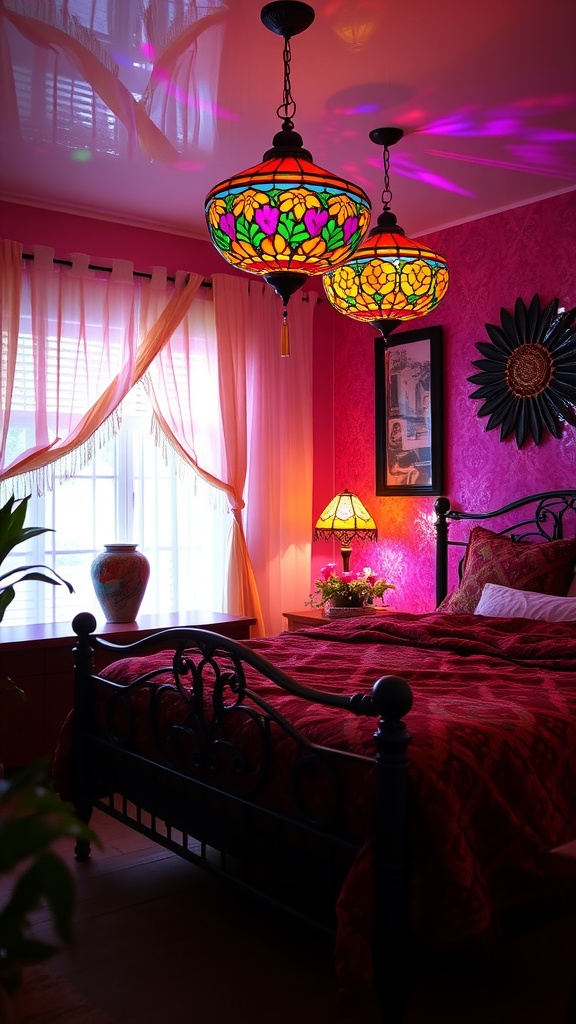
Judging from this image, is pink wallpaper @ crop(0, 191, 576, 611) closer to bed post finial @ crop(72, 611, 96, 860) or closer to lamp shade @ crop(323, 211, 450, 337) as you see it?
A: lamp shade @ crop(323, 211, 450, 337)

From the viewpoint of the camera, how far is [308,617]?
16.1ft

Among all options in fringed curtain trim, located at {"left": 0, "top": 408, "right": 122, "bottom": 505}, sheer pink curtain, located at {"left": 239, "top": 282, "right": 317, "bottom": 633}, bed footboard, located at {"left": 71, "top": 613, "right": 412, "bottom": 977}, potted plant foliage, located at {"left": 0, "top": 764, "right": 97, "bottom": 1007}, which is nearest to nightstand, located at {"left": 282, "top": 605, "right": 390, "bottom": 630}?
sheer pink curtain, located at {"left": 239, "top": 282, "right": 317, "bottom": 633}

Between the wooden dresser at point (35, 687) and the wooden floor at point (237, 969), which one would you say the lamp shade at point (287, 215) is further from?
the wooden dresser at point (35, 687)

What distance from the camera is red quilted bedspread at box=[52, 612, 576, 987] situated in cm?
185

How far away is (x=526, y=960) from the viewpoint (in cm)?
229

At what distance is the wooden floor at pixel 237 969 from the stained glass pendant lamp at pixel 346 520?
8.47 feet

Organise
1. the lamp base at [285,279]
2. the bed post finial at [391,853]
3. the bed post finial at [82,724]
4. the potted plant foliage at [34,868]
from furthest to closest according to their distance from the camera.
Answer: the bed post finial at [82,724], the lamp base at [285,279], the bed post finial at [391,853], the potted plant foliage at [34,868]

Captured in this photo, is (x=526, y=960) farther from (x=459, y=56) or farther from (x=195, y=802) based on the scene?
(x=459, y=56)

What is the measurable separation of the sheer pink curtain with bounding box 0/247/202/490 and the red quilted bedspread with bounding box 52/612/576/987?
5.68 feet

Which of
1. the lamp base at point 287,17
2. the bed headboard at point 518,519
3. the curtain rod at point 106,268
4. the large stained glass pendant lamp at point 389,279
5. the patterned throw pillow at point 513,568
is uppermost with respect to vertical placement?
the lamp base at point 287,17

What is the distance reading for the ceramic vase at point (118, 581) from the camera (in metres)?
4.34

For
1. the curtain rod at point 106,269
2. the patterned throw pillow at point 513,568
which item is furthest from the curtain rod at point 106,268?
the patterned throw pillow at point 513,568

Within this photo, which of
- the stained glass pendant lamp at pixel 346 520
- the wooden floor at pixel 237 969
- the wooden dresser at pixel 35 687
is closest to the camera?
the wooden floor at pixel 237 969

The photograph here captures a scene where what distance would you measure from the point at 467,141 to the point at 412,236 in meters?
1.41
